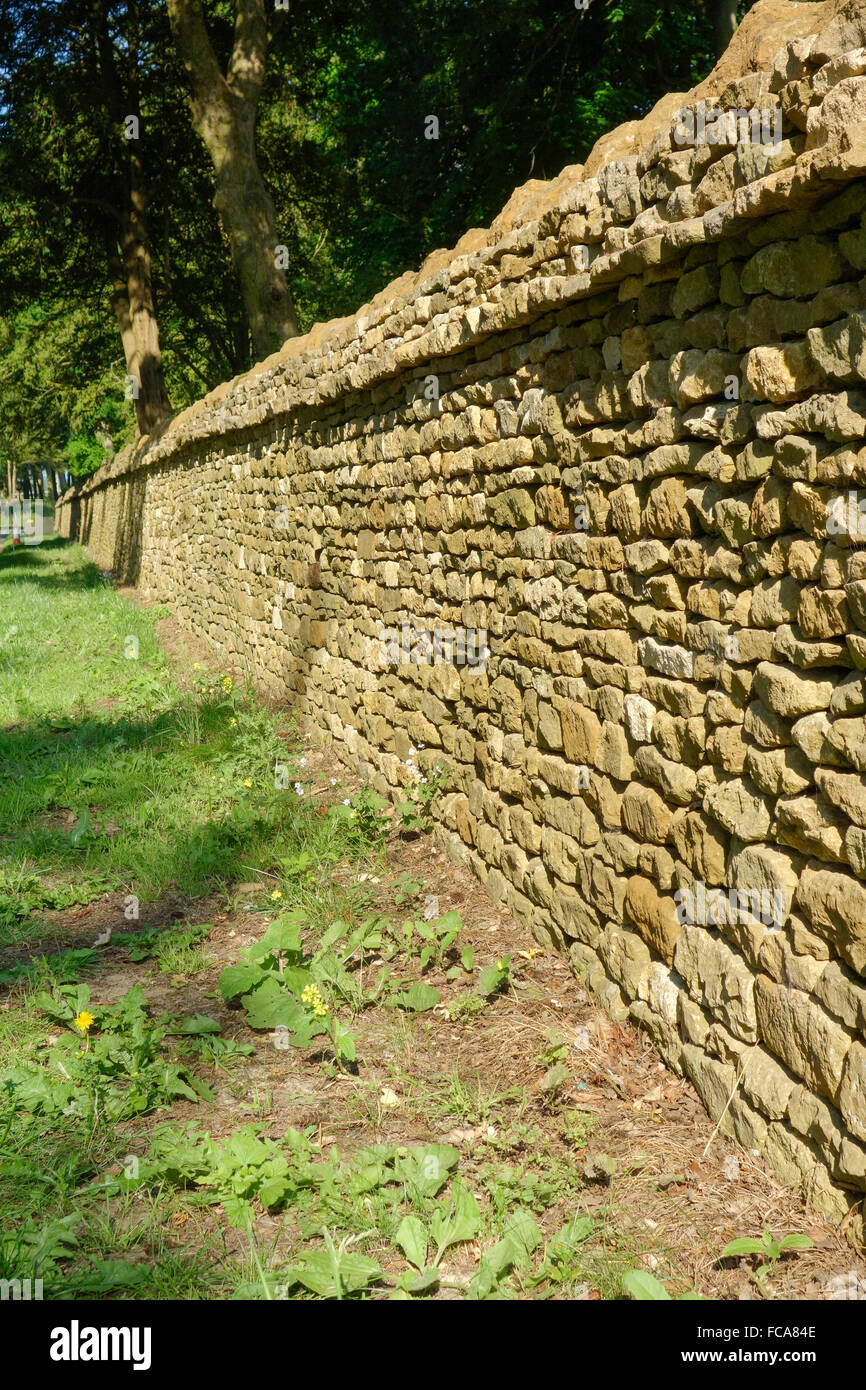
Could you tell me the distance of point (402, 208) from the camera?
15.9 metres

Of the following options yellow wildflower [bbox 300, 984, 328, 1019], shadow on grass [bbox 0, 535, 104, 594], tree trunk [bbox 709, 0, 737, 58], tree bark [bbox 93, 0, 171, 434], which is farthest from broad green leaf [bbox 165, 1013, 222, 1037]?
shadow on grass [bbox 0, 535, 104, 594]

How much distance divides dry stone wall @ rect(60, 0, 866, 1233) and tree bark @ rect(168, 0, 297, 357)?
7028 millimetres

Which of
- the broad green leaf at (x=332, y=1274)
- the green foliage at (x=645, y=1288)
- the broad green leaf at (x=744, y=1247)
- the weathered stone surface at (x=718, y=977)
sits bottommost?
the broad green leaf at (x=332, y=1274)

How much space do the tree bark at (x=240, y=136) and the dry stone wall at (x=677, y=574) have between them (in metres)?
7.03

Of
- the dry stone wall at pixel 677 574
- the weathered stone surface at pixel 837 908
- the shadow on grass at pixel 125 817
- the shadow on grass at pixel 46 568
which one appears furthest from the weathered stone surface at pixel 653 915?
the shadow on grass at pixel 46 568

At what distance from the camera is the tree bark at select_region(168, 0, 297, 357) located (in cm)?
1104

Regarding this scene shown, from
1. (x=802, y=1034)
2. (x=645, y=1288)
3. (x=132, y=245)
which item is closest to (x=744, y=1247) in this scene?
(x=645, y=1288)

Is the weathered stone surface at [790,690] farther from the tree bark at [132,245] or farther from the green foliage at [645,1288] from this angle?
the tree bark at [132,245]

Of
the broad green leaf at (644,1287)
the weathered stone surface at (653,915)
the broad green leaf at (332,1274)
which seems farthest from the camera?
the weathered stone surface at (653,915)

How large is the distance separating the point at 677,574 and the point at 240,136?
34.6 feet

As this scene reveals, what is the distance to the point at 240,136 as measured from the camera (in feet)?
36.8

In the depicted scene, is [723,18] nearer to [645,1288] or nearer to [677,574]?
[677,574]

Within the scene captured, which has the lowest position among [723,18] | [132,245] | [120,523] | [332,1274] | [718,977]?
[332,1274]

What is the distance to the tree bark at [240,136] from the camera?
11037mm
